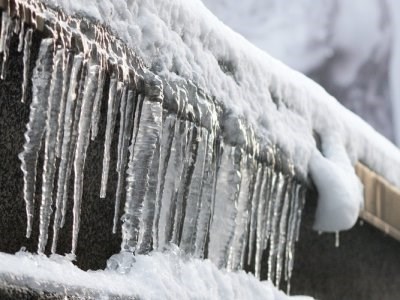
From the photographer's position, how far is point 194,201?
264 cm

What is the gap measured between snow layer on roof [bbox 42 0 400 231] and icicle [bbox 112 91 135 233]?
0.59ft

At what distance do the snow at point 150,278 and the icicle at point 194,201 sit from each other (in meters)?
0.06

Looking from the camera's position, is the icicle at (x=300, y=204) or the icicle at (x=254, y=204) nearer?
the icicle at (x=254, y=204)

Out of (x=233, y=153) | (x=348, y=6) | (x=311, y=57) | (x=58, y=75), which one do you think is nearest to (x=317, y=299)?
(x=233, y=153)

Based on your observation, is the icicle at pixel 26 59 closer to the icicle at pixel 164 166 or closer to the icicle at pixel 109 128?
the icicle at pixel 109 128

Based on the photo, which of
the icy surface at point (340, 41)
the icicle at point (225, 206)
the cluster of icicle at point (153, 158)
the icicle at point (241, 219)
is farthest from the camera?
the icy surface at point (340, 41)

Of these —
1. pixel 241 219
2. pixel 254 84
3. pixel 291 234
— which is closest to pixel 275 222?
pixel 291 234

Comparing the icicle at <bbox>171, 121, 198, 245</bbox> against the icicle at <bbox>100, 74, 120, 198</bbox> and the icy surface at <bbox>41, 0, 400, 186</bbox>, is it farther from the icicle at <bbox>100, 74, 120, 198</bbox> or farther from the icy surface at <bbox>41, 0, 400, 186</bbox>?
the icicle at <bbox>100, 74, 120, 198</bbox>

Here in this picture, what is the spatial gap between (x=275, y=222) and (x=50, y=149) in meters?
1.35

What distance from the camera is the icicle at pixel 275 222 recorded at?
3.18m

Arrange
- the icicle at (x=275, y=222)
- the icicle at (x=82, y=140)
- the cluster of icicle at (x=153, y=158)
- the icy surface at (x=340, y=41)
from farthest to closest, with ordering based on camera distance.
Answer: the icy surface at (x=340, y=41) < the icicle at (x=275, y=222) < the icicle at (x=82, y=140) < the cluster of icicle at (x=153, y=158)

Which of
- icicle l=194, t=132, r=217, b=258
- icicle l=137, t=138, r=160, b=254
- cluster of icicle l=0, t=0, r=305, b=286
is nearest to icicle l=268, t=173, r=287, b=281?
cluster of icicle l=0, t=0, r=305, b=286

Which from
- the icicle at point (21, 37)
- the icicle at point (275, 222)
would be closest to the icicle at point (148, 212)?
the icicle at point (21, 37)

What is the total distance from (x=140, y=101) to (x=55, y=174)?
39 cm
